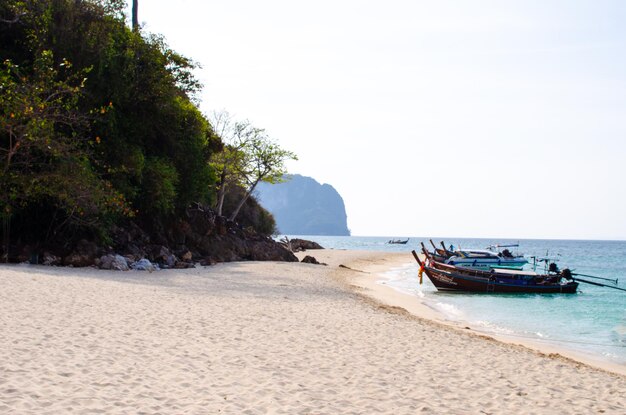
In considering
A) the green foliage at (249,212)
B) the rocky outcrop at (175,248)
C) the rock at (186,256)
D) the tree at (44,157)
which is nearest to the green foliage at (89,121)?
the tree at (44,157)

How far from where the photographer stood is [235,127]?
49.9m

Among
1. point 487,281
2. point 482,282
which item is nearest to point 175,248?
point 482,282

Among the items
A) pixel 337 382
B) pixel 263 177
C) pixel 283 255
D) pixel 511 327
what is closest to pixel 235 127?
pixel 263 177

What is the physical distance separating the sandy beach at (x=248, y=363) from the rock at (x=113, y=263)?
300 inches

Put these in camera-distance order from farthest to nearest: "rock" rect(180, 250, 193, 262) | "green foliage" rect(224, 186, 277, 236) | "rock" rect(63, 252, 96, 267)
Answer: "green foliage" rect(224, 186, 277, 236) < "rock" rect(180, 250, 193, 262) < "rock" rect(63, 252, 96, 267)

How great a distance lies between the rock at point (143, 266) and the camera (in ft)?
79.9

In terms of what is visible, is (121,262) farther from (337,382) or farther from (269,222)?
(269,222)

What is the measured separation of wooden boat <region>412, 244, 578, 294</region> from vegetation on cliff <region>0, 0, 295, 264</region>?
16841mm

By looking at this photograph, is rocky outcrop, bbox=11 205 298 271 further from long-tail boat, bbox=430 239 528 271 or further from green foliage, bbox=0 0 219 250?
long-tail boat, bbox=430 239 528 271

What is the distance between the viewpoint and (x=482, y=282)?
33.3 m

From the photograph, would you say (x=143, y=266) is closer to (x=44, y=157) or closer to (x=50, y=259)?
(x=50, y=259)

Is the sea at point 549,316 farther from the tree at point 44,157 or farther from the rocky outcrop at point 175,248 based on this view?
the tree at point 44,157

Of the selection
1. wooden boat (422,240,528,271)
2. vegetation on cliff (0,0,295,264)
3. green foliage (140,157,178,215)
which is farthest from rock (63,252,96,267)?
wooden boat (422,240,528,271)

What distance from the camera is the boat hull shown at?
33219mm
